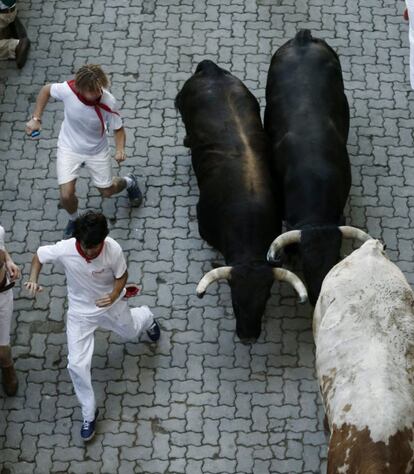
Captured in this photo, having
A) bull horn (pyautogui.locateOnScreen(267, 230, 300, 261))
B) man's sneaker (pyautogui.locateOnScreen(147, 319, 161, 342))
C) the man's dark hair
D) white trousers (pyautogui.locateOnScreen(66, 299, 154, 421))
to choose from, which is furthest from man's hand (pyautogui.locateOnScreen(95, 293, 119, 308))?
bull horn (pyautogui.locateOnScreen(267, 230, 300, 261))

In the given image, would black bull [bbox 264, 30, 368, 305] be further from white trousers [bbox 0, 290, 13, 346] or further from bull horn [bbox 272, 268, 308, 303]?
white trousers [bbox 0, 290, 13, 346]

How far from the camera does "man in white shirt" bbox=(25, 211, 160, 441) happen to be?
28.7ft

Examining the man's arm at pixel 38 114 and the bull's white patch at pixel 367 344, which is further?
the man's arm at pixel 38 114

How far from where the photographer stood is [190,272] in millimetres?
10938

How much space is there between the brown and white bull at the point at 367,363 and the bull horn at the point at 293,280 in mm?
262

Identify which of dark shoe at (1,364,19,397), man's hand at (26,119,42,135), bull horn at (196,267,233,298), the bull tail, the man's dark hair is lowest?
dark shoe at (1,364,19,397)

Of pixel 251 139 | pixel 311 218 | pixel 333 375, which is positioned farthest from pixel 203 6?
pixel 333 375

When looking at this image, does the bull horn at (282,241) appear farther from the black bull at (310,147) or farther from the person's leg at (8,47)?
the person's leg at (8,47)

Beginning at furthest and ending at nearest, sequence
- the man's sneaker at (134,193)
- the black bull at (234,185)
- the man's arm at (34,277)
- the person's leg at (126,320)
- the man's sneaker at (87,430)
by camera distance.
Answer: the man's sneaker at (134,193) < the black bull at (234,185) < the man's sneaker at (87,430) < the person's leg at (126,320) < the man's arm at (34,277)

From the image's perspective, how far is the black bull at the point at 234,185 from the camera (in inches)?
387

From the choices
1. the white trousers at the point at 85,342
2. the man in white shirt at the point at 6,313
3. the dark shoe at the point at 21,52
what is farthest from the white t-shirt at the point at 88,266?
the dark shoe at the point at 21,52

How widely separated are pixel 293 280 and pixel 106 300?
5.67 ft

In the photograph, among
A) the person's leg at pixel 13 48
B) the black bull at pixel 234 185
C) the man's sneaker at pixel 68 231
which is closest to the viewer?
the black bull at pixel 234 185

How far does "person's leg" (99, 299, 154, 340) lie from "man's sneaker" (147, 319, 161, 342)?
8 cm
